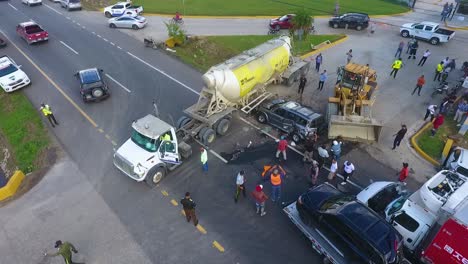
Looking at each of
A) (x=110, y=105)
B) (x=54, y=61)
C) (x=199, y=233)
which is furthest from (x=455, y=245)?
(x=54, y=61)

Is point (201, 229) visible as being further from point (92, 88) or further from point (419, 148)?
point (92, 88)

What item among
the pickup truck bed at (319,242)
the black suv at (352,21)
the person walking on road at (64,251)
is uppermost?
the black suv at (352,21)

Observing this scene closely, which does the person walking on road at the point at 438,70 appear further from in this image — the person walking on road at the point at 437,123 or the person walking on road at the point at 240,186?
the person walking on road at the point at 240,186

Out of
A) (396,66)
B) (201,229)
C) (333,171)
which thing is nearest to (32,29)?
(201,229)

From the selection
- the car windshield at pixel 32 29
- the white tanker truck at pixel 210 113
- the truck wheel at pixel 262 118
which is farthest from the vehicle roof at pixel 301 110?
the car windshield at pixel 32 29

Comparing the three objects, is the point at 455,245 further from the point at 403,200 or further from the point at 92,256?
the point at 92,256

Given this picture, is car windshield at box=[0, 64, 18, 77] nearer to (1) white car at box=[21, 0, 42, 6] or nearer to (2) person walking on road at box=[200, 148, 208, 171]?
(2) person walking on road at box=[200, 148, 208, 171]
